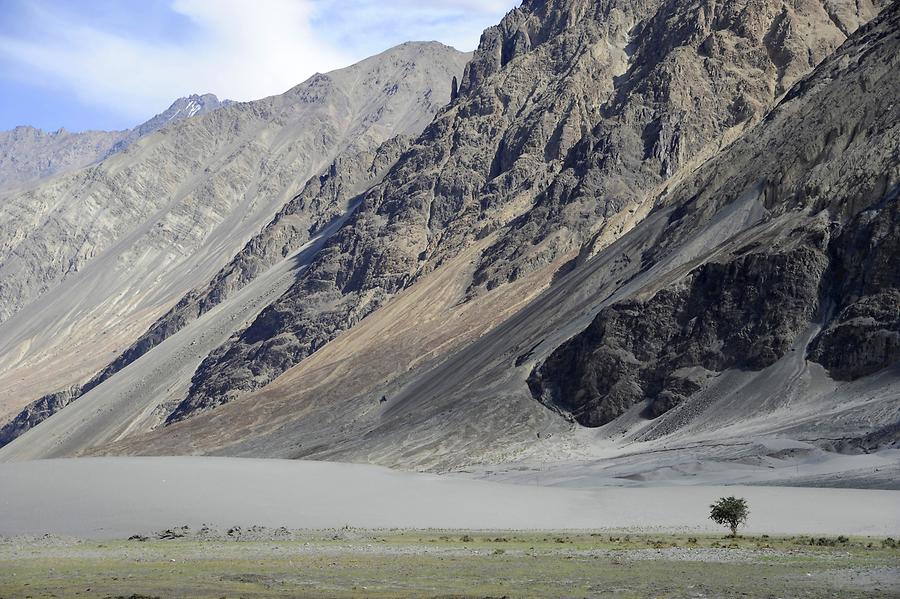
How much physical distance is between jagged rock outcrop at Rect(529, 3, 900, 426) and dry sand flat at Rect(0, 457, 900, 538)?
31.9 m

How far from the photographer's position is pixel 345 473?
2921 inches

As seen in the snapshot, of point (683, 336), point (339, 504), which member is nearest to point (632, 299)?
point (683, 336)

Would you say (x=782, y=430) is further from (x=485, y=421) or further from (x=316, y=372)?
(x=316, y=372)

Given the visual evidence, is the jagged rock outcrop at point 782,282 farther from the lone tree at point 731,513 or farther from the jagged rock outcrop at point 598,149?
the lone tree at point 731,513

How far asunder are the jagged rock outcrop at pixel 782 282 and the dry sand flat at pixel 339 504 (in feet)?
105

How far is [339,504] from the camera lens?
56031mm

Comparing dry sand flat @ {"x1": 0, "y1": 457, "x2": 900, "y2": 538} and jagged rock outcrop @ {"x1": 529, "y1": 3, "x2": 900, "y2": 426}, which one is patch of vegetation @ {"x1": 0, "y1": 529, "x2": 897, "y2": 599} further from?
jagged rock outcrop @ {"x1": 529, "y1": 3, "x2": 900, "y2": 426}

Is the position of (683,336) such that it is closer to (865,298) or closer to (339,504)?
(865,298)

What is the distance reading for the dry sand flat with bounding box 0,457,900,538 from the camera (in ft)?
153

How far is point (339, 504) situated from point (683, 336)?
2006 inches

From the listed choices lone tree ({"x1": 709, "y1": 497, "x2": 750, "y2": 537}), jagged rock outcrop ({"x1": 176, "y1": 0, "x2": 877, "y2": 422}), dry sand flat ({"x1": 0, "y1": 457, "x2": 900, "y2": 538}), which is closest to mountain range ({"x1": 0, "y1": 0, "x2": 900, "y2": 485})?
jagged rock outcrop ({"x1": 176, "y1": 0, "x2": 877, "y2": 422})

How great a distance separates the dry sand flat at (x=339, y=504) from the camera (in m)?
46.5

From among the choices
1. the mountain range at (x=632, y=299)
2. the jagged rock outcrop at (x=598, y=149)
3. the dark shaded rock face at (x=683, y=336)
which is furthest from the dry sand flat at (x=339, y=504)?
the jagged rock outcrop at (x=598, y=149)

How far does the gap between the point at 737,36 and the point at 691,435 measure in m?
101
